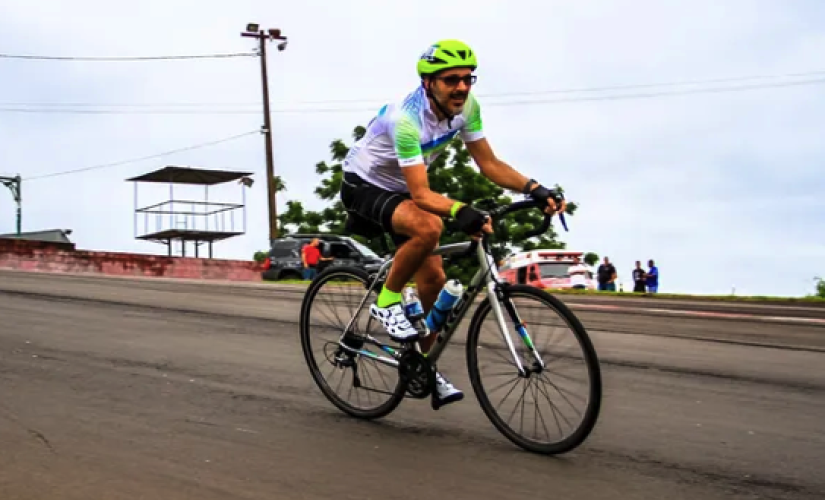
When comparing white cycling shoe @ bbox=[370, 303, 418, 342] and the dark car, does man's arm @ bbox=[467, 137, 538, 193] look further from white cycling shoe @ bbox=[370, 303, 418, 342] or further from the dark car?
the dark car

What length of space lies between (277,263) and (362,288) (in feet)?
88.3

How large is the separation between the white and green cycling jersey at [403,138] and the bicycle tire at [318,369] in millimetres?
665

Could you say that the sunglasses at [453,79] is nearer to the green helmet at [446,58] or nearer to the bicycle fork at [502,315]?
the green helmet at [446,58]

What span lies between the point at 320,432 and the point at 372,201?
1192 mm

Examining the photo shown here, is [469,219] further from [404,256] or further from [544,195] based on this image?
[404,256]

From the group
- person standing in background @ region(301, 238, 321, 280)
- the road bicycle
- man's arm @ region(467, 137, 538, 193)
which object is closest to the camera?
the road bicycle

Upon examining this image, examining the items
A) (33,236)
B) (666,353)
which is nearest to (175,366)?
(666,353)

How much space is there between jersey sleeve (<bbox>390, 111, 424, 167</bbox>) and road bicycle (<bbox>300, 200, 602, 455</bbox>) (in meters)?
0.45

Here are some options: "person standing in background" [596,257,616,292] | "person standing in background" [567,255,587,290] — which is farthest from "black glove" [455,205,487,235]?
"person standing in background" [567,255,587,290]

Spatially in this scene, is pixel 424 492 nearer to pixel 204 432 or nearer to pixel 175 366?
Result: pixel 204 432

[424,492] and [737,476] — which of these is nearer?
[424,492]

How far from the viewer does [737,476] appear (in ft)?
14.9

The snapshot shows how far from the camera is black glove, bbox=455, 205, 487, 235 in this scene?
4832 millimetres

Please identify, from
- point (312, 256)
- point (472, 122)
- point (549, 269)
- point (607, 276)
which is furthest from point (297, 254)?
point (472, 122)
